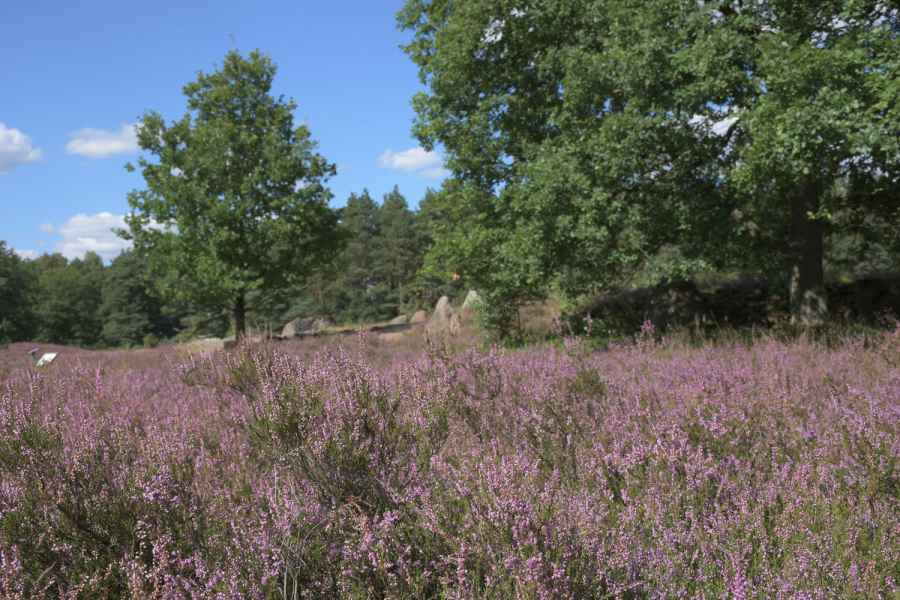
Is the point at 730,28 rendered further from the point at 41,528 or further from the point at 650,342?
the point at 41,528

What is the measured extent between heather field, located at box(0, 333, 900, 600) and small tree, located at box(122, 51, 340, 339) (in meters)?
18.3

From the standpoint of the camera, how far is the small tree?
21938 mm

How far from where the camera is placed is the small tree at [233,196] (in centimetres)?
2194

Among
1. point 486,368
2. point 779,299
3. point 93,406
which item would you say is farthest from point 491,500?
point 779,299

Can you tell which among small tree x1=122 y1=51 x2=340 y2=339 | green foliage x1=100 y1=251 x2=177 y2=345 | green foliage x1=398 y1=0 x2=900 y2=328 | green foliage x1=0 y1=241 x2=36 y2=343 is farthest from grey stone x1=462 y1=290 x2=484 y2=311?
green foliage x1=100 y1=251 x2=177 y2=345

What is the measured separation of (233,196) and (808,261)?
1806 cm

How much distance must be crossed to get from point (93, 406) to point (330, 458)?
3203 mm

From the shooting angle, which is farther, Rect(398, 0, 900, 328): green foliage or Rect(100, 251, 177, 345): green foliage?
Rect(100, 251, 177, 345): green foliage

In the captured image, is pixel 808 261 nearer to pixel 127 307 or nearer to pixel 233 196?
pixel 233 196

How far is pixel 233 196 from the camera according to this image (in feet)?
73.0

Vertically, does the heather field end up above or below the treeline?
below

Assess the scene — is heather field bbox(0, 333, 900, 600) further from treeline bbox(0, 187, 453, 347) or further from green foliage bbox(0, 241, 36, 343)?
green foliage bbox(0, 241, 36, 343)

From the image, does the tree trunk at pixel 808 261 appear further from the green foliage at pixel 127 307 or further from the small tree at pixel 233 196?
the green foliage at pixel 127 307

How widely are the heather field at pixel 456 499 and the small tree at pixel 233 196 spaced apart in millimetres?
18260
